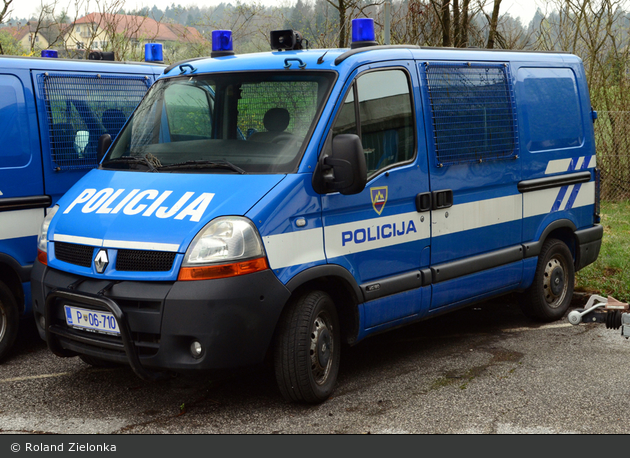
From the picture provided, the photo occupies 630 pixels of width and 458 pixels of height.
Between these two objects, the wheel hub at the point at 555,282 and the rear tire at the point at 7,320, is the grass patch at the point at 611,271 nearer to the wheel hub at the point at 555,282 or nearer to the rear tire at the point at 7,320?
the wheel hub at the point at 555,282

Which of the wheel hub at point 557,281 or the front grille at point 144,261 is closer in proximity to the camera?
the front grille at point 144,261

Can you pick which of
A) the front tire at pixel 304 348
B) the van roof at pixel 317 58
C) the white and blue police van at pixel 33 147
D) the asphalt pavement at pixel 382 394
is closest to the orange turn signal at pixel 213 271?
the front tire at pixel 304 348

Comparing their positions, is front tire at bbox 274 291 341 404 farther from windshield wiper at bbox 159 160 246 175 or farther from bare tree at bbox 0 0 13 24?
bare tree at bbox 0 0 13 24

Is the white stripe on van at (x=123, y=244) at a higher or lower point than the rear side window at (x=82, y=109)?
→ lower

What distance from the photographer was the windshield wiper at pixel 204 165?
4.51 metres

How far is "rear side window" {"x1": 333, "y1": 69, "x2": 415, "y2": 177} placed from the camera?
4.77 metres

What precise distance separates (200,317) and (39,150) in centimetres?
237

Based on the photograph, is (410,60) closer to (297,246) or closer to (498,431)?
(297,246)

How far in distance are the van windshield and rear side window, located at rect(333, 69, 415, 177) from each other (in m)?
0.22

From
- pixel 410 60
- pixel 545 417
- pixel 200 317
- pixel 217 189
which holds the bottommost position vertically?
pixel 545 417

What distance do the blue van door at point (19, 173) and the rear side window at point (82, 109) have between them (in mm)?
167

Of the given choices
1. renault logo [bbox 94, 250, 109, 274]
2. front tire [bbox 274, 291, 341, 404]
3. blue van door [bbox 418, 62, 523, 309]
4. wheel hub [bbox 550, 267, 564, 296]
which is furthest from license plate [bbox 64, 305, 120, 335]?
wheel hub [bbox 550, 267, 564, 296]

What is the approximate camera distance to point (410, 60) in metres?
5.25

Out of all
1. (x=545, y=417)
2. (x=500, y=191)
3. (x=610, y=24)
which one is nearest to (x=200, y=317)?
(x=545, y=417)
